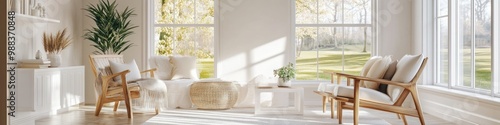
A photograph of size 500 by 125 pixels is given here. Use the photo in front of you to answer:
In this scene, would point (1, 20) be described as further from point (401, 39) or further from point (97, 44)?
point (401, 39)

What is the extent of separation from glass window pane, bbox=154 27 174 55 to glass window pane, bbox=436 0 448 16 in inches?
163

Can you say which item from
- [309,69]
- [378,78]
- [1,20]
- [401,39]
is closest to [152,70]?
[309,69]

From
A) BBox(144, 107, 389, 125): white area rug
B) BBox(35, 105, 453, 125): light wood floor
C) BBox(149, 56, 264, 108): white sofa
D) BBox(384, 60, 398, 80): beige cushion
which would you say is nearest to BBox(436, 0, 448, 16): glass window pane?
BBox(35, 105, 453, 125): light wood floor

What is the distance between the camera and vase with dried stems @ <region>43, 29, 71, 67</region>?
6051 mm

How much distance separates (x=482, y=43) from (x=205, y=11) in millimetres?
4168

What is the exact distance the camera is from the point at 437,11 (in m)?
6.48

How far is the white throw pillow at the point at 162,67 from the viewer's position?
23.1 feet

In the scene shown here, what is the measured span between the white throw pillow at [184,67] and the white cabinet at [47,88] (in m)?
1.37

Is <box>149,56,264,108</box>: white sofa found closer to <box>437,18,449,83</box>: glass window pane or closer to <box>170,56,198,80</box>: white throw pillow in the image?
<box>170,56,198,80</box>: white throw pillow

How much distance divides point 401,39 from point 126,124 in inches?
179

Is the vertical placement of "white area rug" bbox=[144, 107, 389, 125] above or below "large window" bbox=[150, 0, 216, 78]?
below

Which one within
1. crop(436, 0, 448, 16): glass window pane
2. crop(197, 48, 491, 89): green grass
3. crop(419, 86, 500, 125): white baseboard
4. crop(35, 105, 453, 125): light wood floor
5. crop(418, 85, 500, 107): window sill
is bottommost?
crop(35, 105, 453, 125): light wood floor

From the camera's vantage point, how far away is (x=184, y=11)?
7.56 metres

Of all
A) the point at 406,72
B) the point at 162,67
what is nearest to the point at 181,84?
the point at 162,67
